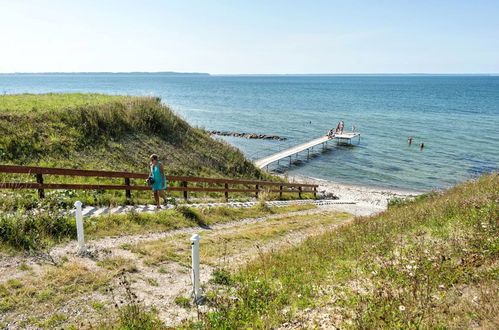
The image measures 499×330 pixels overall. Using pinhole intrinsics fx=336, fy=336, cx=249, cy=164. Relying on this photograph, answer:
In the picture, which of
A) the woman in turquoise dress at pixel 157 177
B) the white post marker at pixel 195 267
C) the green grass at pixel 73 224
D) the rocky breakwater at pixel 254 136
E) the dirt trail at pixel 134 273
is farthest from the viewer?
the rocky breakwater at pixel 254 136

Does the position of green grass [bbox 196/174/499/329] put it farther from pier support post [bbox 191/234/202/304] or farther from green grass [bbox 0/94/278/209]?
green grass [bbox 0/94/278/209]

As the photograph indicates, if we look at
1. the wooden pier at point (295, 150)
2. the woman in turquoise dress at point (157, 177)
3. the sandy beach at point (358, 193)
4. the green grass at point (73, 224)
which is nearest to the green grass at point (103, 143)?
the woman in turquoise dress at point (157, 177)

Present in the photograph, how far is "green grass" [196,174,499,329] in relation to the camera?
4750 mm

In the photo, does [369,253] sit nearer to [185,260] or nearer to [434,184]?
[185,260]

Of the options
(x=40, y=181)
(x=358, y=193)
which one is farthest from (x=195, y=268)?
(x=358, y=193)

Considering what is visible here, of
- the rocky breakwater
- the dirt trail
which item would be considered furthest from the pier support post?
the rocky breakwater

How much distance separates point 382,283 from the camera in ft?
18.6

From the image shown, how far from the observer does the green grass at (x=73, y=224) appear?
25.4ft

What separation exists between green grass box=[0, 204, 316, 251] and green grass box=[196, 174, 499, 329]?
4085mm

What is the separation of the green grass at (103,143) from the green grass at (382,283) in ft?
24.6

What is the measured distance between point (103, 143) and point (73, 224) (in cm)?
1130

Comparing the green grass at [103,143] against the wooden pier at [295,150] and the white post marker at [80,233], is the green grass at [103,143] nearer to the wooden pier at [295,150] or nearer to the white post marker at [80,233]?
the white post marker at [80,233]

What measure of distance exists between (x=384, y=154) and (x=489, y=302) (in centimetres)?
4319

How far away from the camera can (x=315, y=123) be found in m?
66.2
